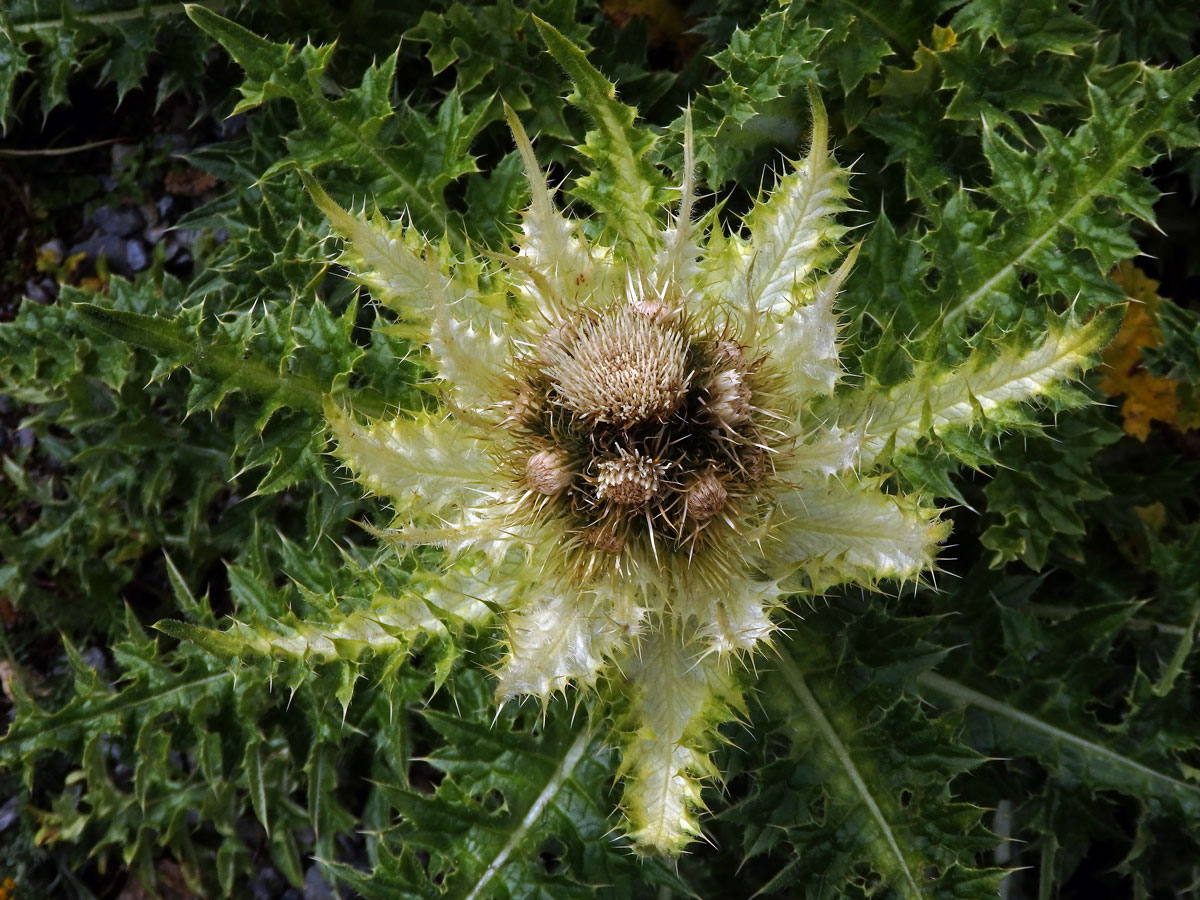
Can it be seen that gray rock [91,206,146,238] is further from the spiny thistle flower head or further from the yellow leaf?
the yellow leaf

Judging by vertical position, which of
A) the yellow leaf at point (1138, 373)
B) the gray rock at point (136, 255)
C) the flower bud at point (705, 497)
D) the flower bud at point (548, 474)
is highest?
the flower bud at point (705, 497)

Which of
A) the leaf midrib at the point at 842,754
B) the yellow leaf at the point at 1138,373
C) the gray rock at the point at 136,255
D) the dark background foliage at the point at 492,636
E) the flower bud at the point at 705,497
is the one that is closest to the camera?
the flower bud at the point at 705,497

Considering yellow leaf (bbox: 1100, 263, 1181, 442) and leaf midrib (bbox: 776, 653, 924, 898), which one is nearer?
leaf midrib (bbox: 776, 653, 924, 898)

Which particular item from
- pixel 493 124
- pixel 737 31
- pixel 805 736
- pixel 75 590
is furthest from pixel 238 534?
pixel 737 31

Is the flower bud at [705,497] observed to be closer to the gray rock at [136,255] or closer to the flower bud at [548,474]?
the flower bud at [548,474]

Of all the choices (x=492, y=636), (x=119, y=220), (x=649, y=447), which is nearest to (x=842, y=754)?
(x=492, y=636)

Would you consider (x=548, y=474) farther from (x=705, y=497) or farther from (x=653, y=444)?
(x=705, y=497)

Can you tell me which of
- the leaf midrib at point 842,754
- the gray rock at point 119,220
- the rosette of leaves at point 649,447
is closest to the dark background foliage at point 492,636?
the leaf midrib at point 842,754

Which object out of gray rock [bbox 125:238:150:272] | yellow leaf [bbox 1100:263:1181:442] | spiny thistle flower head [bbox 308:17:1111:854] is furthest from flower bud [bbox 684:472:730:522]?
gray rock [bbox 125:238:150:272]
